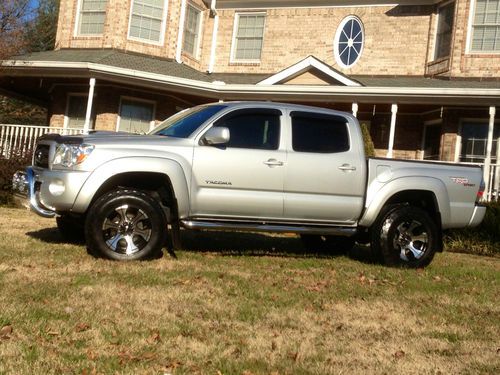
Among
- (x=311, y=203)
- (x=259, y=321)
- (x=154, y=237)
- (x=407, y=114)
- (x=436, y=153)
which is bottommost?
(x=259, y=321)

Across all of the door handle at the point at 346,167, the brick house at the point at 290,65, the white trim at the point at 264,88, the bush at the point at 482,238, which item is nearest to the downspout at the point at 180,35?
the brick house at the point at 290,65

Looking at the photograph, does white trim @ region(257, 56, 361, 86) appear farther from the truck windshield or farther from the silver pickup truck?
the truck windshield

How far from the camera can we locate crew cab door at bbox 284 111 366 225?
21.9 feet

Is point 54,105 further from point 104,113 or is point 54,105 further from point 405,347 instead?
point 405,347

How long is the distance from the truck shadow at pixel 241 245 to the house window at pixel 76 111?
338 inches

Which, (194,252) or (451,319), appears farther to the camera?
(194,252)

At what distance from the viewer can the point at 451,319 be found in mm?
4820

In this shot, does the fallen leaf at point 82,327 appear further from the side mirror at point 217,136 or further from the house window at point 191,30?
the house window at point 191,30

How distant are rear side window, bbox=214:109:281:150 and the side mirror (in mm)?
298

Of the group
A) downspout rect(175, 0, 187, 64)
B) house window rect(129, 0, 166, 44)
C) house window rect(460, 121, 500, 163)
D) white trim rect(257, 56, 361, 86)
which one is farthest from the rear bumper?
house window rect(129, 0, 166, 44)

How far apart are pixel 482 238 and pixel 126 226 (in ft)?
23.0

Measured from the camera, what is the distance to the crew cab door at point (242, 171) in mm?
6355

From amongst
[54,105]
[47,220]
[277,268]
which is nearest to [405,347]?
[277,268]

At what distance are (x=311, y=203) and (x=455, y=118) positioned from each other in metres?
9.62
